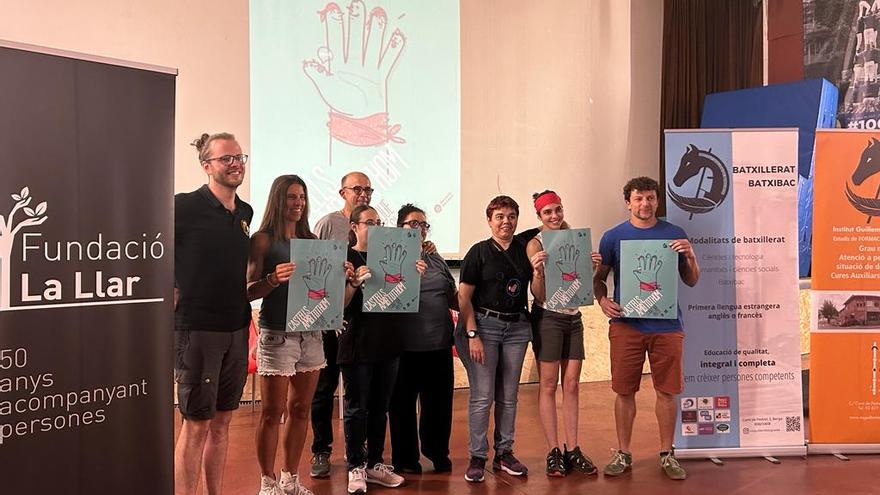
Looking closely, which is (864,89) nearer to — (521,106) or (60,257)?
Answer: (521,106)

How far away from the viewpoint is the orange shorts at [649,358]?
392 cm

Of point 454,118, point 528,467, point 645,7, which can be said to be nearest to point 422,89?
point 454,118

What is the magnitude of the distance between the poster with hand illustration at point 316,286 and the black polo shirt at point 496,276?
0.77m

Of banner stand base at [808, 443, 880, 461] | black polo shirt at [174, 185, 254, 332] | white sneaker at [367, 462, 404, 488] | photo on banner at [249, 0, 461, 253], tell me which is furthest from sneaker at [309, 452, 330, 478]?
banner stand base at [808, 443, 880, 461]

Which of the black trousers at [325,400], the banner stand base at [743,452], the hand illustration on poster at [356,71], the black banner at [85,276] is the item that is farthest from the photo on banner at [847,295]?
the black banner at [85,276]

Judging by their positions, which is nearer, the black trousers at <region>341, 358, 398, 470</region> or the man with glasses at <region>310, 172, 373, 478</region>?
the black trousers at <region>341, 358, 398, 470</region>

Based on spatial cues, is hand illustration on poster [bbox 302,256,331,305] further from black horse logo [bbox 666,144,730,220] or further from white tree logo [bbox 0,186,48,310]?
black horse logo [bbox 666,144,730,220]

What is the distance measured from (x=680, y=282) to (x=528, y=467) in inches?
52.7

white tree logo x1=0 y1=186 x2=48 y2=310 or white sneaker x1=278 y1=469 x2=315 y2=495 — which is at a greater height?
white tree logo x1=0 y1=186 x2=48 y2=310

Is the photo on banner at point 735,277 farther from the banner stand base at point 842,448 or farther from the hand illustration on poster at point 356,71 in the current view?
the hand illustration on poster at point 356,71

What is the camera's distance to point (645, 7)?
25.4 feet

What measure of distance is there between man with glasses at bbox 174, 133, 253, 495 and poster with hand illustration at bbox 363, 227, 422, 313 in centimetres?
74

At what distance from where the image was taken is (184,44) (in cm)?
558

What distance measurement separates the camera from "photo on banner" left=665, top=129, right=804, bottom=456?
4.25 meters
